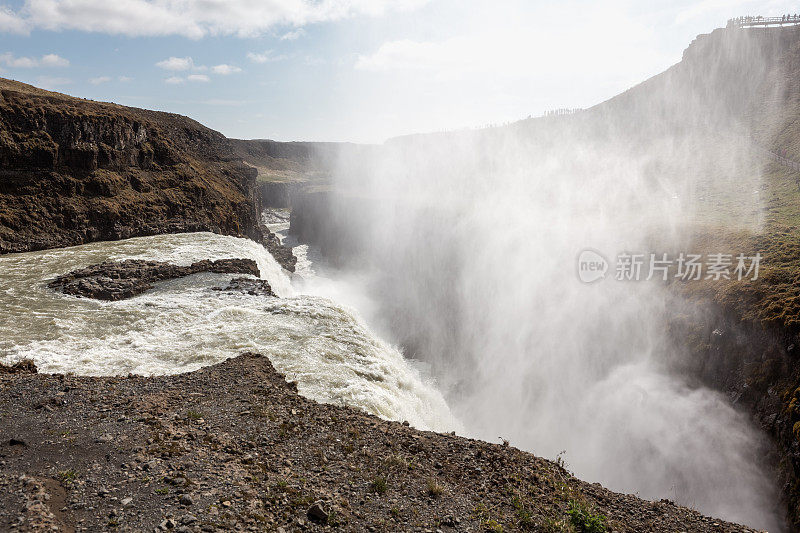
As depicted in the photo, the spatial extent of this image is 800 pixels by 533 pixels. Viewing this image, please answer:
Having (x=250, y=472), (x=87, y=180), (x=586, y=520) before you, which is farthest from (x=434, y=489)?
(x=87, y=180)

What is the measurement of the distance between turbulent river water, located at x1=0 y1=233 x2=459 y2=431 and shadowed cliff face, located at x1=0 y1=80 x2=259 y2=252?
4.28 meters

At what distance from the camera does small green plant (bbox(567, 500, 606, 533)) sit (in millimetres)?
7480

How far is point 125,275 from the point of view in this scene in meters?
22.0

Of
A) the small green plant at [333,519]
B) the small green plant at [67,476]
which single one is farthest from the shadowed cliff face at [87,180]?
the small green plant at [333,519]

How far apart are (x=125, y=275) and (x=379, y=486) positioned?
20605 mm

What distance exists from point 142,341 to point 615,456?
23675 millimetres

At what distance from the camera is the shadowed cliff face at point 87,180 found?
26578 millimetres

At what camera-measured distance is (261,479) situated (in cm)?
755

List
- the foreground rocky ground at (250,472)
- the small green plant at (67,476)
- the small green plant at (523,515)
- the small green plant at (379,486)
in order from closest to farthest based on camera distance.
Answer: the foreground rocky ground at (250,472) → the small green plant at (67,476) → the small green plant at (523,515) → the small green plant at (379,486)

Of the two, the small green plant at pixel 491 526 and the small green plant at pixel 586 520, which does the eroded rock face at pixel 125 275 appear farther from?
the small green plant at pixel 586 520

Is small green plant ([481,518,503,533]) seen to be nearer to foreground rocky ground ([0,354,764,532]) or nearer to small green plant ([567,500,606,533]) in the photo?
foreground rocky ground ([0,354,764,532])

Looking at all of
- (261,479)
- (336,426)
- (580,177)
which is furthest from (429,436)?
(580,177)

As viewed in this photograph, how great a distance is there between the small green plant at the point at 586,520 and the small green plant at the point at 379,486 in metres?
3.55

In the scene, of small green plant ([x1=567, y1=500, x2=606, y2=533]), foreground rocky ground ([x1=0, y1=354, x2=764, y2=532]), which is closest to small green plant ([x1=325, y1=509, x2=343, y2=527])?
foreground rocky ground ([x1=0, y1=354, x2=764, y2=532])
